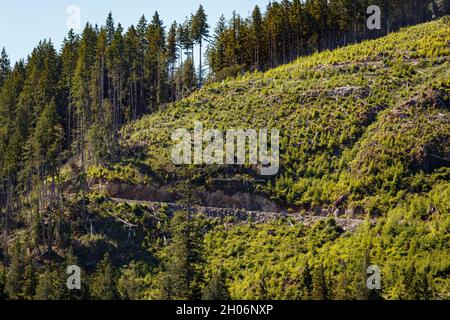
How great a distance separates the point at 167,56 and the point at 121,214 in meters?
37.9

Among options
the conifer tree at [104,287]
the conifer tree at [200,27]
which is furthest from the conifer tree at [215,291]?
the conifer tree at [200,27]

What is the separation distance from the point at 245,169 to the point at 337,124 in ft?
35.4

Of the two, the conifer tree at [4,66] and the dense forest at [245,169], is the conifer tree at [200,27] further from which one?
the conifer tree at [4,66]

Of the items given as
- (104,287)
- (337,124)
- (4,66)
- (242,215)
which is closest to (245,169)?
(242,215)

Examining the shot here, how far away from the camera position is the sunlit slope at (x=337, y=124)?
174 ft

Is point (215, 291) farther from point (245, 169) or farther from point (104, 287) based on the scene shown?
point (245, 169)

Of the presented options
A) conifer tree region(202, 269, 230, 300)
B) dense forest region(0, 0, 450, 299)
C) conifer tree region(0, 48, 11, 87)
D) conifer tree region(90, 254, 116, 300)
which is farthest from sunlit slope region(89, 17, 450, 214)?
conifer tree region(0, 48, 11, 87)

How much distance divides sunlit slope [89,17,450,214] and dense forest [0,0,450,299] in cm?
20

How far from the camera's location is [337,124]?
6138cm

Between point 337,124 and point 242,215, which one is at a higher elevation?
point 337,124

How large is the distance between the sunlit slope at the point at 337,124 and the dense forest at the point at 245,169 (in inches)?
7.8

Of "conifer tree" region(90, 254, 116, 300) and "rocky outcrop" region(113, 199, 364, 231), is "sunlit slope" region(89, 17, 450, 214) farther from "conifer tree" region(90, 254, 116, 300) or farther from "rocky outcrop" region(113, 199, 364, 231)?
"conifer tree" region(90, 254, 116, 300)

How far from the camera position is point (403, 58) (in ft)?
235
